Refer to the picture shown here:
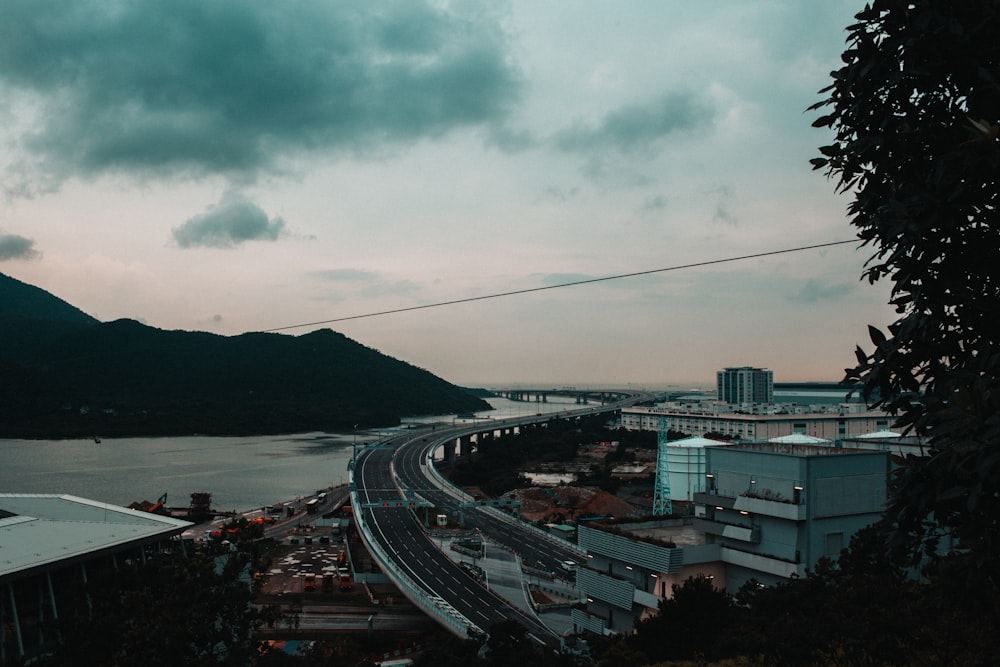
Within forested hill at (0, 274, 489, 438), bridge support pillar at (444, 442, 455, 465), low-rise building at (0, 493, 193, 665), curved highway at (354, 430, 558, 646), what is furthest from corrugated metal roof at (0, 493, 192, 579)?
forested hill at (0, 274, 489, 438)

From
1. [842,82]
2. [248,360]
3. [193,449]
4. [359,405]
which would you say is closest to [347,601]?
[842,82]

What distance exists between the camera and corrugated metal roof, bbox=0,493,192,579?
31.2 ft

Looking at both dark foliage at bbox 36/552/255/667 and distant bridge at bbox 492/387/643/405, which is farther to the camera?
distant bridge at bbox 492/387/643/405

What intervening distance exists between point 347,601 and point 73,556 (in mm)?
11819

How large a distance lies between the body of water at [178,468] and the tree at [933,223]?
38.4 m

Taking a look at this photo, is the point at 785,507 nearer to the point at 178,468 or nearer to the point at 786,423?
the point at 178,468

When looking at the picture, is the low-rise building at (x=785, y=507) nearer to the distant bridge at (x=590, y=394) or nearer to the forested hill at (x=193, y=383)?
the forested hill at (x=193, y=383)

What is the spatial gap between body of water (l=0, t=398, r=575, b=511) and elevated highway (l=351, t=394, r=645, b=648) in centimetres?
545

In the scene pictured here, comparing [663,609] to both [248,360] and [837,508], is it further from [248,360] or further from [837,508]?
[248,360]

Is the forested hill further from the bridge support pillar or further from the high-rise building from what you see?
the high-rise building

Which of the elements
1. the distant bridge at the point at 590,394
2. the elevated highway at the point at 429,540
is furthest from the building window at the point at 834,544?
the distant bridge at the point at 590,394

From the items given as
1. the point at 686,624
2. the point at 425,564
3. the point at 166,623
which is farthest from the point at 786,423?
the point at 166,623

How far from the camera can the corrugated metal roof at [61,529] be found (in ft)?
31.2

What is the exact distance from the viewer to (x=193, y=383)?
289 ft
